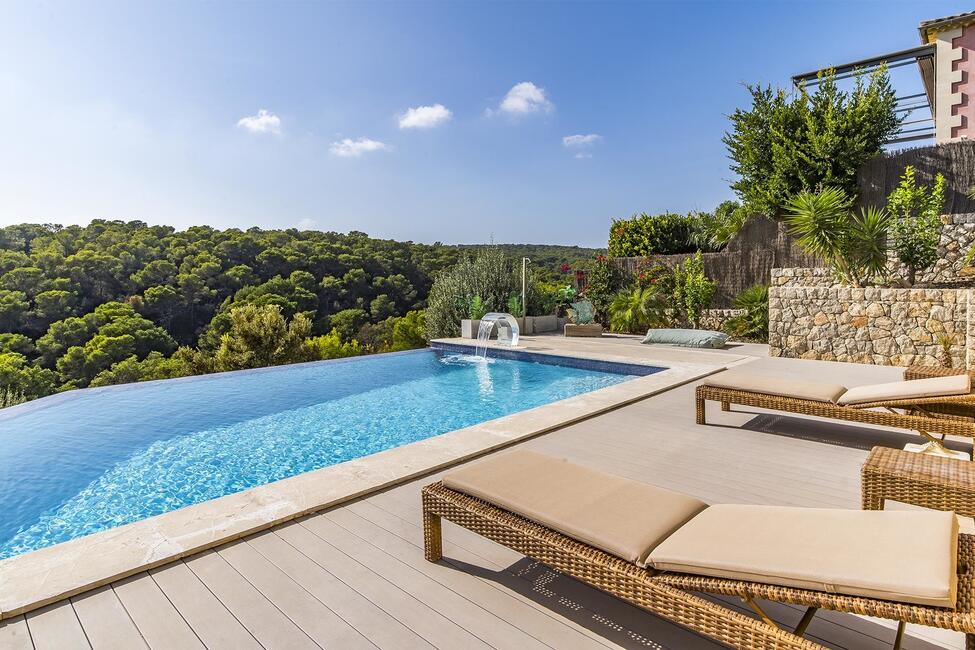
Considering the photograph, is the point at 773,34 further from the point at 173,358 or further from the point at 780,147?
the point at 173,358

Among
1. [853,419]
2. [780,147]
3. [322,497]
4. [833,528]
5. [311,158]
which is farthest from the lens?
[311,158]

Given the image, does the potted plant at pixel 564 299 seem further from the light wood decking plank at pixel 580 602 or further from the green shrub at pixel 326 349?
→ the light wood decking plank at pixel 580 602

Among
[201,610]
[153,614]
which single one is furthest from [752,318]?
[153,614]

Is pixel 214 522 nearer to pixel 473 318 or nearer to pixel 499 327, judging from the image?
pixel 499 327

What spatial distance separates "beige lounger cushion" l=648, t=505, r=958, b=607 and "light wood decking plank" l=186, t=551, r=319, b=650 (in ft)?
4.16

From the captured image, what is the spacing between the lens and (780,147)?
1170 cm

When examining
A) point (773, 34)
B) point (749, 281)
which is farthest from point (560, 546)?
point (773, 34)

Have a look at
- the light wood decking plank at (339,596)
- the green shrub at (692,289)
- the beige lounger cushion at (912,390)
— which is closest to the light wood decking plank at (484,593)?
the light wood decking plank at (339,596)

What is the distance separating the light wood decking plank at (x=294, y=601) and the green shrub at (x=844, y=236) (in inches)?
346

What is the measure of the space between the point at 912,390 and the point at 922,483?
5.78 ft

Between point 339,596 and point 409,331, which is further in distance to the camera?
point 409,331

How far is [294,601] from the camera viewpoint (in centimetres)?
200

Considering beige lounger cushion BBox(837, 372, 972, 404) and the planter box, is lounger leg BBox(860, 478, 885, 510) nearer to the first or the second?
beige lounger cushion BBox(837, 372, 972, 404)

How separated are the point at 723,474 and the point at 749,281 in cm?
998
